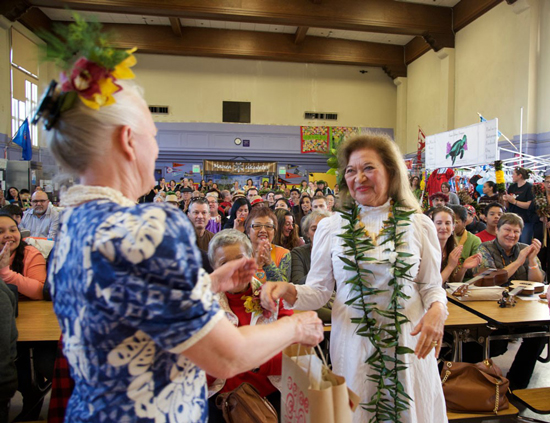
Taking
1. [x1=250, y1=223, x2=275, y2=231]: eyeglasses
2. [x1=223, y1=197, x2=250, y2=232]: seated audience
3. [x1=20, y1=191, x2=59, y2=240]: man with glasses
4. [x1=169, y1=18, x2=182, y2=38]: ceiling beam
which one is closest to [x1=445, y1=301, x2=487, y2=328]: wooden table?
[x1=250, y1=223, x2=275, y2=231]: eyeglasses

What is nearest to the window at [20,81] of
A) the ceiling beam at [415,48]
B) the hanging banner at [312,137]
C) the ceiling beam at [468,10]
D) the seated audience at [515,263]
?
the hanging banner at [312,137]

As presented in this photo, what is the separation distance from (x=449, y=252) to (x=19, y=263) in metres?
3.51

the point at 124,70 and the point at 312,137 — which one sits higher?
the point at 312,137

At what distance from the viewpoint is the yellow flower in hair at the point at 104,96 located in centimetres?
78

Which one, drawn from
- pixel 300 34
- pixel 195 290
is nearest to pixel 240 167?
pixel 300 34

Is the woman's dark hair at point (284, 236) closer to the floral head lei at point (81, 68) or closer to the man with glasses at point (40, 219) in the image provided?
the man with glasses at point (40, 219)

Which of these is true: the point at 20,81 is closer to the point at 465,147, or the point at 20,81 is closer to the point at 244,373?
the point at 465,147

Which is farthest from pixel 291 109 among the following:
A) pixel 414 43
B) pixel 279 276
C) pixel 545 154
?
pixel 279 276

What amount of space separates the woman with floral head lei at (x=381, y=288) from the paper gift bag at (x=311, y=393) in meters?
0.25

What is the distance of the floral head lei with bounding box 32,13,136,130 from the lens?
782mm

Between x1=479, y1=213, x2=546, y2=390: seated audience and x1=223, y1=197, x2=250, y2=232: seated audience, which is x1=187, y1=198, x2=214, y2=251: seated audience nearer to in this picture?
x1=223, y1=197, x2=250, y2=232: seated audience

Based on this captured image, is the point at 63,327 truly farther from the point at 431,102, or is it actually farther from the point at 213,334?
the point at 431,102

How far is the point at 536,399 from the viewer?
2.20 m

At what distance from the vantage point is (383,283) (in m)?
1.56
